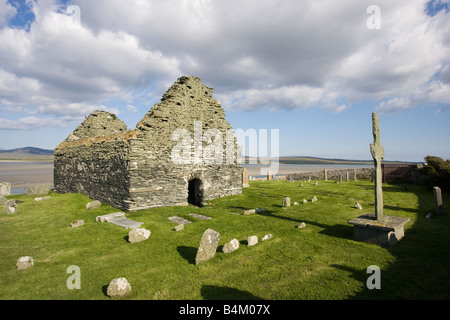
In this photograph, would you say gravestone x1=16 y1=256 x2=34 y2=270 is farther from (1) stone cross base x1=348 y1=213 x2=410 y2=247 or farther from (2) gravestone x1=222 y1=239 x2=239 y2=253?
(1) stone cross base x1=348 y1=213 x2=410 y2=247

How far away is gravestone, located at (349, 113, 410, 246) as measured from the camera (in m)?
6.97

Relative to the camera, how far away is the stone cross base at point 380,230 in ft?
22.7

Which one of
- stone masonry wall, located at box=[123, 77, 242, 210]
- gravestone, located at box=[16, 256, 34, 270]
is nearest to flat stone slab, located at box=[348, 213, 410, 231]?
gravestone, located at box=[16, 256, 34, 270]

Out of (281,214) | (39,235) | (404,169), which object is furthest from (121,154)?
(404,169)

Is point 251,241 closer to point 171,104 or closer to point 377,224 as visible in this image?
point 377,224

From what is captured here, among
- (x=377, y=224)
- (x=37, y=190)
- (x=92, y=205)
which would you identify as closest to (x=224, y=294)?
(x=377, y=224)

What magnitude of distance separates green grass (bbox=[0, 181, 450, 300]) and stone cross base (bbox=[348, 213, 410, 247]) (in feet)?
0.82

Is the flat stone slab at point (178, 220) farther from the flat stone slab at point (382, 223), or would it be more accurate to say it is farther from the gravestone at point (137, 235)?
the flat stone slab at point (382, 223)

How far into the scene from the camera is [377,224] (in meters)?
7.12

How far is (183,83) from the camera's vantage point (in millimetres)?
15430

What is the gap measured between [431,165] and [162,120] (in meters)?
20.0

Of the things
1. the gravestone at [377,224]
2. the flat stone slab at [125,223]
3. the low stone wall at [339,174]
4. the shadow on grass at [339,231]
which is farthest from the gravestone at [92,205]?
the low stone wall at [339,174]

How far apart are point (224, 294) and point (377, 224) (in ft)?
16.9
